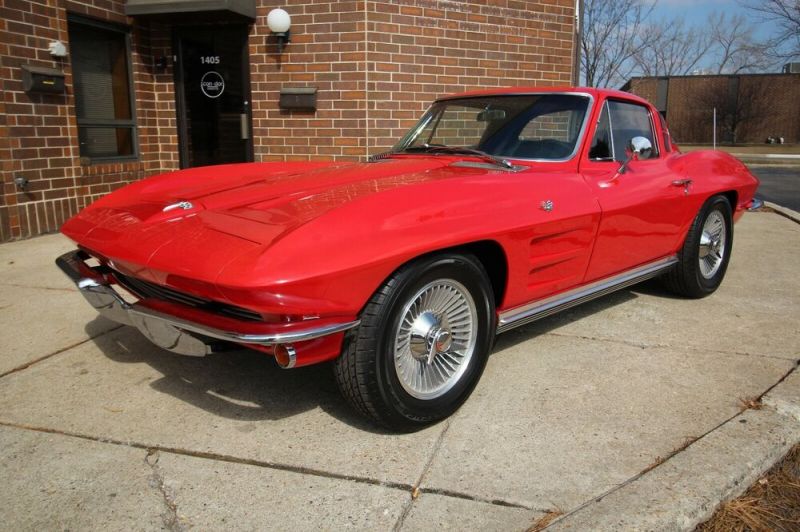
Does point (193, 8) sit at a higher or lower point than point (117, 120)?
higher

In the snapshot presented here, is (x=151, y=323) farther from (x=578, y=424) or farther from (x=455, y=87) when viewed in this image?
(x=455, y=87)

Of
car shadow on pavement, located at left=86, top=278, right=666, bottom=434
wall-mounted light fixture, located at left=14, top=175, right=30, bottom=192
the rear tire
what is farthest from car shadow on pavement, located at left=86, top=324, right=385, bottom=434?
wall-mounted light fixture, located at left=14, top=175, right=30, bottom=192

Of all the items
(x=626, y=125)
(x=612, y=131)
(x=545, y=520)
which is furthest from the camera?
(x=626, y=125)

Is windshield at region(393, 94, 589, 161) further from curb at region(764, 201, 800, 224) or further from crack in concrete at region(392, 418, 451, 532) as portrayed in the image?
curb at region(764, 201, 800, 224)

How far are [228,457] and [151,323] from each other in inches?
23.0

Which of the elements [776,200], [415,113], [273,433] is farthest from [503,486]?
[776,200]

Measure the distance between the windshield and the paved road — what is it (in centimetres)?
773

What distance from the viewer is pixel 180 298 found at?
8.55ft

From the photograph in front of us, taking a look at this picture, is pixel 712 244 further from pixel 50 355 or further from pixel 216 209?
pixel 50 355

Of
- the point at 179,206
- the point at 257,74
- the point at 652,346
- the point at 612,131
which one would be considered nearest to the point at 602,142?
the point at 612,131

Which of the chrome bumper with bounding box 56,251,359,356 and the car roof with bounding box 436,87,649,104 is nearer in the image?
the chrome bumper with bounding box 56,251,359,356

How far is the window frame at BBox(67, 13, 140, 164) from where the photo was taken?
715cm

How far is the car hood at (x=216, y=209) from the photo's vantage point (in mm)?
2389

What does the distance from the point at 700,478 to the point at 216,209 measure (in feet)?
6.98
